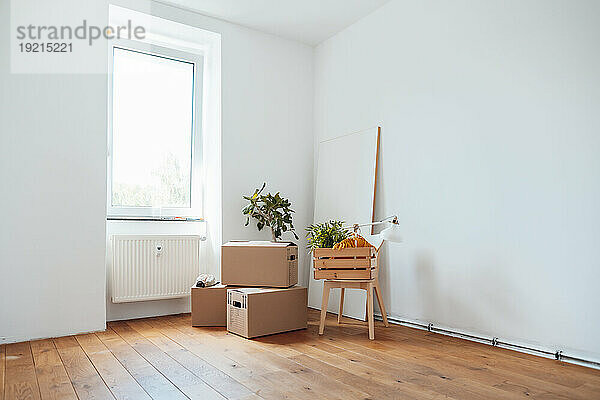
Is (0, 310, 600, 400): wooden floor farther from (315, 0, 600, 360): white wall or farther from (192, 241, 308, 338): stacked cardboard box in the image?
(315, 0, 600, 360): white wall

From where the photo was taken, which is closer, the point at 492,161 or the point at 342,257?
the point at 492,161

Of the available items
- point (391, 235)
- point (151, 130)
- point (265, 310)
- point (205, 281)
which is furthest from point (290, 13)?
point (265, 310)

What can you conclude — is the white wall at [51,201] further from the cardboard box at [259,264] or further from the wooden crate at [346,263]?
the wooden crate at [346,263]

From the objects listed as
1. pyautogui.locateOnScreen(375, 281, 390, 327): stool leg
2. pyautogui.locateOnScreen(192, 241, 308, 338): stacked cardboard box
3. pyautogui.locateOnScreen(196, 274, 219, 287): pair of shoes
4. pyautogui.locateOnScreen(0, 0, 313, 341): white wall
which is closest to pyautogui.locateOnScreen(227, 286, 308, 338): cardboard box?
pyautogui.locateOnScreen(192, 241, 308, 338): stacked cardboard box

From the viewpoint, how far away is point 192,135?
4027 mm

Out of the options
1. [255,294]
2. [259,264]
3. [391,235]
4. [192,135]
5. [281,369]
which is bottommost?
[281,369]

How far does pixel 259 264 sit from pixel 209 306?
503 mm

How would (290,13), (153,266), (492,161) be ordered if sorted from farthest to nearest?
(290,13)
(153,266)
(492,161)

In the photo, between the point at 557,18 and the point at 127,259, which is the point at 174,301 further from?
the point at 557,18

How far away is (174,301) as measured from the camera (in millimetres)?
3793

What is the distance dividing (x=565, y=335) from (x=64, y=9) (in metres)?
3.60

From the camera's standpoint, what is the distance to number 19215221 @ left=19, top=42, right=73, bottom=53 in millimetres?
2944

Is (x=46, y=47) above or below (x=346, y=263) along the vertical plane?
above

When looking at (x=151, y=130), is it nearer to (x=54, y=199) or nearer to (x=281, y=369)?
(x=54, y=199)
